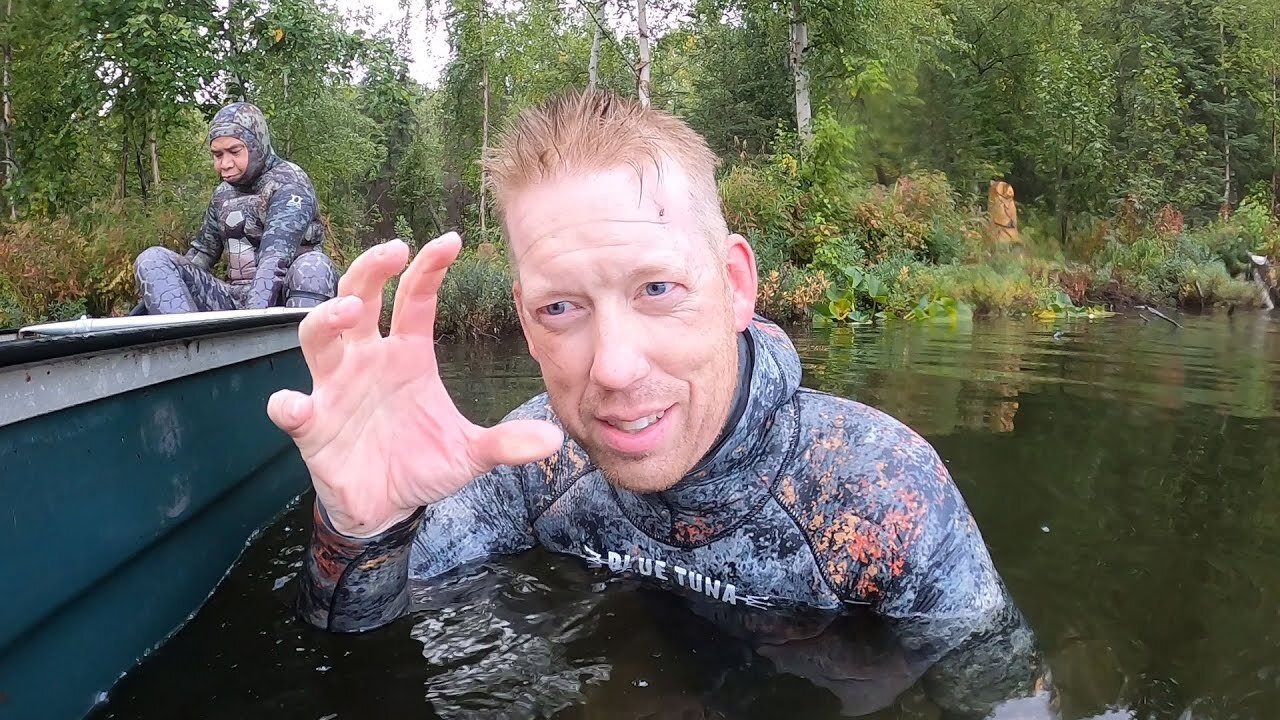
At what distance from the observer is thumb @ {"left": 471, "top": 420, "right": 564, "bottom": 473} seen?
5.03ft

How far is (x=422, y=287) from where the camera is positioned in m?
1.62

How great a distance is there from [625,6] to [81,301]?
34.8 feet

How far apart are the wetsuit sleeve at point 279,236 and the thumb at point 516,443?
2.73 meters

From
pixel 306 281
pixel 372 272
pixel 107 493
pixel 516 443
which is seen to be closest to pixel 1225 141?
pixel 306 281

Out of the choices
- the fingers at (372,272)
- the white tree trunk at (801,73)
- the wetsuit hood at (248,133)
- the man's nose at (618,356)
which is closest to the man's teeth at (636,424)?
the man's nose at (618,356)

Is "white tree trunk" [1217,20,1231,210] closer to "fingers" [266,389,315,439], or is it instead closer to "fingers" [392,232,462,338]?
"fingers" [392,232,462,338]

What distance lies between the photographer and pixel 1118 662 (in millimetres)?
1953

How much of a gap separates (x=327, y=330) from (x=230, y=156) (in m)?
3.19

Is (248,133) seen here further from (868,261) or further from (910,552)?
(868,261)

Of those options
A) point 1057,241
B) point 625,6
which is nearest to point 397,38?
point 625,6

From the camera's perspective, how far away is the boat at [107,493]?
4.78 ft

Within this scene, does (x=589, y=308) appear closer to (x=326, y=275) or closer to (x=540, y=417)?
(x=540, y=417)

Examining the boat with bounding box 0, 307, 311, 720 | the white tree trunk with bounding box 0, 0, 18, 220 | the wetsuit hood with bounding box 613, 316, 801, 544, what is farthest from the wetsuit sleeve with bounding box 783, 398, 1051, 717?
the white tree trunk with bounding box 0, 0, 18, 220

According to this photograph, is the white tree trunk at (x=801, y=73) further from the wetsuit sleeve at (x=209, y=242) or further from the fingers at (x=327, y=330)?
the fingers at (x=327, y=330)
